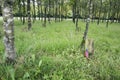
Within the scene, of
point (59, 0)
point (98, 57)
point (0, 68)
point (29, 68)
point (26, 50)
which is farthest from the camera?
point (59, 0)

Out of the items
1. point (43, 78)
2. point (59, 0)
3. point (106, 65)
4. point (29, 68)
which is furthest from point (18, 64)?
point (59, 0)

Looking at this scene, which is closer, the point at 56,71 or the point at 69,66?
the point at 56,71

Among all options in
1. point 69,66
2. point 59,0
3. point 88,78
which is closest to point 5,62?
point 69,66

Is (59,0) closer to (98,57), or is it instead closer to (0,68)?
(98,57)

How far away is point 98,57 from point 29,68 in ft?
12.0

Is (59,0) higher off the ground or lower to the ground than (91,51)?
higher

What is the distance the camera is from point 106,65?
6.70 m

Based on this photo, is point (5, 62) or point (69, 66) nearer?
point (5, 62)

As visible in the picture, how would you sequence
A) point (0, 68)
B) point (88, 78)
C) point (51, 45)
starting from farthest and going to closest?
point (51, 45) < point (88, 78) < point (0, 68)

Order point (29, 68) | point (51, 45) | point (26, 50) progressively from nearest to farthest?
point (29, 68)
point (26, 50)
point (51, 45)

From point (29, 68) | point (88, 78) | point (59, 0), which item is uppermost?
point (59, 0)

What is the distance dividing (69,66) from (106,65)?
1.57 m

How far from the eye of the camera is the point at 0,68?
4988 mm

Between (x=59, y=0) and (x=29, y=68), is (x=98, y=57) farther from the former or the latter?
(x=59, y=0)
